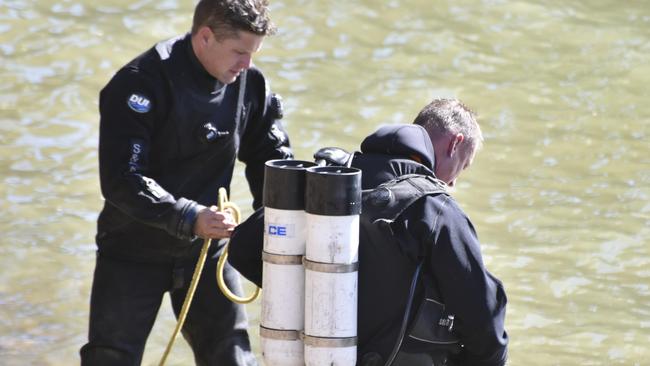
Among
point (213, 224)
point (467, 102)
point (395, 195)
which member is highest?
point (395, 195)

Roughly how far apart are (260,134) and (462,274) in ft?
4.62

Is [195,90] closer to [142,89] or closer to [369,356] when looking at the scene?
[142,89]

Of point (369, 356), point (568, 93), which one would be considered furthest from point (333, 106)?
point (369, 356)

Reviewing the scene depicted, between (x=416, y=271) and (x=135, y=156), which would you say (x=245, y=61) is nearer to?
(x=135, y=156)

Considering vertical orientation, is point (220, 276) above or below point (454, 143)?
below

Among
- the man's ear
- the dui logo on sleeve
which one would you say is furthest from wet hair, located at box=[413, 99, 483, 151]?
the dui logo on sleeve

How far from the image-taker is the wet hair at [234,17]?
4.00 metres

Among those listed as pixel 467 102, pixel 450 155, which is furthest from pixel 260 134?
pixel 467 102

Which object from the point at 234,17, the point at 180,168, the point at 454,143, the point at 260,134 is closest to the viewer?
the point at 454,143

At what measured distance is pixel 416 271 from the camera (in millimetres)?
3467

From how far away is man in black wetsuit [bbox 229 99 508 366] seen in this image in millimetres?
3416

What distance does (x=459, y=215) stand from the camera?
11.3ft

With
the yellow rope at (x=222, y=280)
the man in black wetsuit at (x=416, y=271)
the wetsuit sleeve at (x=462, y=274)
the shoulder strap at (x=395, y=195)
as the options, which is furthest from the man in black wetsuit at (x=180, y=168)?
the wetsuit sleeve at (x=462, y=274)

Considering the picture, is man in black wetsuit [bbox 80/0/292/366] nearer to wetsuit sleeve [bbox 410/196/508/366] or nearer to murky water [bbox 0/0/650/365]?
wetsuit sleeve [bbox 410/196/508/366]
